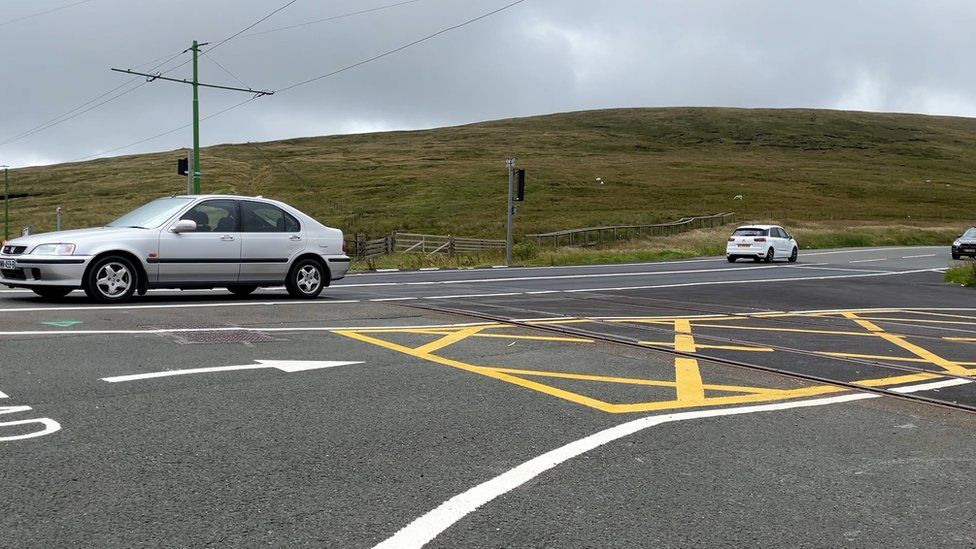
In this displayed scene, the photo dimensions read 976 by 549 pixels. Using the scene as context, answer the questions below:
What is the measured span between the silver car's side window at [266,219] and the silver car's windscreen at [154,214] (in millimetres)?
863

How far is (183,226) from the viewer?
12734mm

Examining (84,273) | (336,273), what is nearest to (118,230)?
(84,273)

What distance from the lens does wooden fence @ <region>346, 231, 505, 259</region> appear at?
41.1m

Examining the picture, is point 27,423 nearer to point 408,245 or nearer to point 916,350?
point 916,350

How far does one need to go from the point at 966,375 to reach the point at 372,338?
5817 millimetres

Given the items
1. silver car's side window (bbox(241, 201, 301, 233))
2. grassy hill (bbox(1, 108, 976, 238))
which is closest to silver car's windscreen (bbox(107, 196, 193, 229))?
silver car's side window (bbox(241, 201, 301, 233))

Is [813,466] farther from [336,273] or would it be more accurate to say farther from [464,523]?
[336,273]

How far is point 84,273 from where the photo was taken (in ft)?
39.2

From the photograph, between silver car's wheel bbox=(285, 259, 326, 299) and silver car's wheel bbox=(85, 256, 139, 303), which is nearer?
silver car's wheel bbox=(85, 256, 139, 303)

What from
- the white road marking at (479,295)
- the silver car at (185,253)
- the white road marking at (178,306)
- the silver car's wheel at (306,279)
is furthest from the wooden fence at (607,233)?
the white road marking at (178,306)

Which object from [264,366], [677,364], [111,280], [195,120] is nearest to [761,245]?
[195,120]

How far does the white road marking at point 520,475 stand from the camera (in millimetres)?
3838

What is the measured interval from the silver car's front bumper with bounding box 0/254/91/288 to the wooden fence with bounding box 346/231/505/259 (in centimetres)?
2750

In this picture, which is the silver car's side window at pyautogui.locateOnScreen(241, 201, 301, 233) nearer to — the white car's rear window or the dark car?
the white car's rear window
